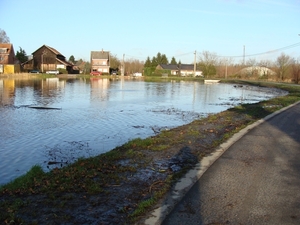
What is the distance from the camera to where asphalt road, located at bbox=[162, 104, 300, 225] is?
4.89m

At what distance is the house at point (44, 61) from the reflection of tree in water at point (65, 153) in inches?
3461

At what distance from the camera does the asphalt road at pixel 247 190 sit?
4891 mm

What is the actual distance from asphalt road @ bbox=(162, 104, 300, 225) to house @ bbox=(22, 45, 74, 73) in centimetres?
9146

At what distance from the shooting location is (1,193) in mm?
6027

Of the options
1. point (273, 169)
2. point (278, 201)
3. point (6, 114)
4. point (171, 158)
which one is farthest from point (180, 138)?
point (6, 114)

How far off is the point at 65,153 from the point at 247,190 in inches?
241

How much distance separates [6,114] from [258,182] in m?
15.6

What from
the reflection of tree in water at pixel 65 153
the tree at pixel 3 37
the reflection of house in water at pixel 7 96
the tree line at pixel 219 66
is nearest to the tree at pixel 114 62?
the tree line at pixel 219 66

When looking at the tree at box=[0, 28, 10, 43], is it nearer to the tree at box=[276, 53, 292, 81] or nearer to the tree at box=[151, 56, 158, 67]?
the tree at box=[151, 56, 158, 67]

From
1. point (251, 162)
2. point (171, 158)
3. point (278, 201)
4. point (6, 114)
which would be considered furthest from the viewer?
point (6, 114)

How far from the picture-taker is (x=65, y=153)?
10211 millimetres

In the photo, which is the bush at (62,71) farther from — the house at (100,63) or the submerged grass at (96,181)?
the submerged grass at (96,181)

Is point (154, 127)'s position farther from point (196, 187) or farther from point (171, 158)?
point (196, 187)

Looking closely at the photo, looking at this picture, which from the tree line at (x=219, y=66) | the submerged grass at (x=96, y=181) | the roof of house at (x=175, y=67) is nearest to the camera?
the submerged grass at (x=96, y=181)
